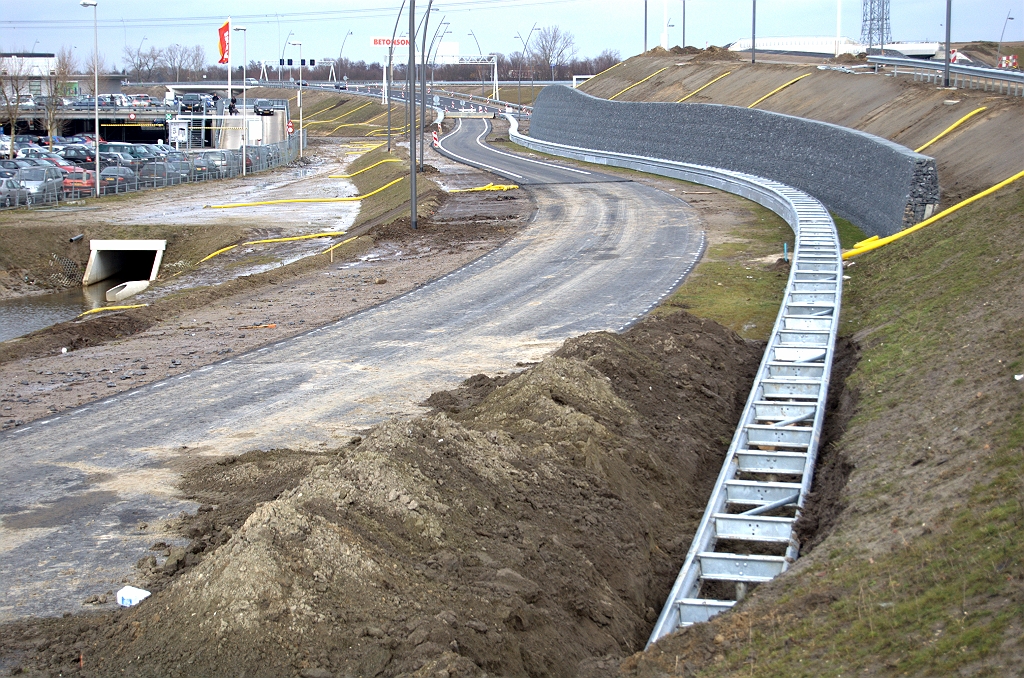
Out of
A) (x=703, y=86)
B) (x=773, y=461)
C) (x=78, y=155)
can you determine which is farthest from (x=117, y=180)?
(x=773, y=461)

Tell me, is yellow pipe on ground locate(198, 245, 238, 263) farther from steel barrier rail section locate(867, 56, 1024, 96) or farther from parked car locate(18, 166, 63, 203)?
steel barrier rail section locate(867, 56, 1024, 96)

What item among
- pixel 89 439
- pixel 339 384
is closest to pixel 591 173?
pixel 339 384

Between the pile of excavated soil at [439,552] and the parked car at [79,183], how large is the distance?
3613 centimetres

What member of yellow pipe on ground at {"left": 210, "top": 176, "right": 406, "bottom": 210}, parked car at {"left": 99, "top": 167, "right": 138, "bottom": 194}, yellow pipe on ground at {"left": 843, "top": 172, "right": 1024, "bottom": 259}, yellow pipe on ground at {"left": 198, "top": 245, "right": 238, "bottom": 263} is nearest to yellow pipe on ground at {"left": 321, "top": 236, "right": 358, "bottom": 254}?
yellow pipe on ground at {"left": 198, "top": 245, "right": 238, "bottom": 263}

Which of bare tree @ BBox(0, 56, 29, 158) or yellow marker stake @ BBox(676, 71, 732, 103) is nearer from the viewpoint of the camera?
yellow marker stake @ BBox(676, 71, 732, 103)

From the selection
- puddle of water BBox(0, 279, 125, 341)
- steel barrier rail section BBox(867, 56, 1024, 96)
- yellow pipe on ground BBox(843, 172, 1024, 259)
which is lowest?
puddle of water BBox(0, 279, 125, 341)

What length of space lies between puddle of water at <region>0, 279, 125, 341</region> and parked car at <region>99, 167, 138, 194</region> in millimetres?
12589

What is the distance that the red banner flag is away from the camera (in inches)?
2133

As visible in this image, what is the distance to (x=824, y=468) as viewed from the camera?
12.2 m

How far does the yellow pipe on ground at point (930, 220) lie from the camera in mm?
21953

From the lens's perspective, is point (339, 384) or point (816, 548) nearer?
point (816, 548)

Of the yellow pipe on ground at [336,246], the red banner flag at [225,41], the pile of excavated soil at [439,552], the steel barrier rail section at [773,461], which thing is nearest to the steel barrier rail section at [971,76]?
the steel barrier rail section at [773,461]

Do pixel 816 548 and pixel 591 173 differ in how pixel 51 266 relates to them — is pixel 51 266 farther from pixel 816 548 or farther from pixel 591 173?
pixel 816 548

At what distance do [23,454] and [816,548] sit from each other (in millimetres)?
10013
